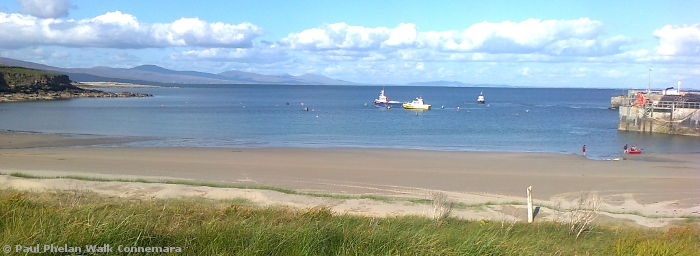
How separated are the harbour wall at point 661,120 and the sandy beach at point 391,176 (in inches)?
471

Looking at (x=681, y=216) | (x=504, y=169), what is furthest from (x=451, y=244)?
(x=504, y=169)

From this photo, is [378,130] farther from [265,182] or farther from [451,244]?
[451,244]

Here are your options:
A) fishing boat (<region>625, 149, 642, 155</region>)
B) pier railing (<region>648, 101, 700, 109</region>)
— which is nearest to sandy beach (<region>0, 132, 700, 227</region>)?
fishing boat (<region>625, 149, 642, 155</region>)

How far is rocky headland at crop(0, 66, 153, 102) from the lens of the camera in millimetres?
87144

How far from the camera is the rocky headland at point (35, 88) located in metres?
87.1

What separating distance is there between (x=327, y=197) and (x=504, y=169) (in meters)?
10.6

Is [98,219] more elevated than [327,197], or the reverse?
[98,219]

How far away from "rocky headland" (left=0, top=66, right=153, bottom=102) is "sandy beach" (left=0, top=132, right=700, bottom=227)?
218 feet

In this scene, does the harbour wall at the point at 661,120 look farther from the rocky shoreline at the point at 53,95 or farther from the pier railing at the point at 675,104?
the rocky shoreline at the point at 53,95

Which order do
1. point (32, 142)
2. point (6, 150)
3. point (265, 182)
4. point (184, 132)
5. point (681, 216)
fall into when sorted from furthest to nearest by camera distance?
point (184, 132), point (32, 142), point (6, 150), point (265, 182), point (681, 216)

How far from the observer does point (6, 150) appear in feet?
85.9

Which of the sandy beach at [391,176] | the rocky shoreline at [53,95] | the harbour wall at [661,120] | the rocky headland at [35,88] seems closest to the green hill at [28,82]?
the rocky headland at [35,88]

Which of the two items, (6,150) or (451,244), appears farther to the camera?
(6,150)

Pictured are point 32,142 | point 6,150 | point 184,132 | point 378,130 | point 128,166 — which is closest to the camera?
point 128,166
